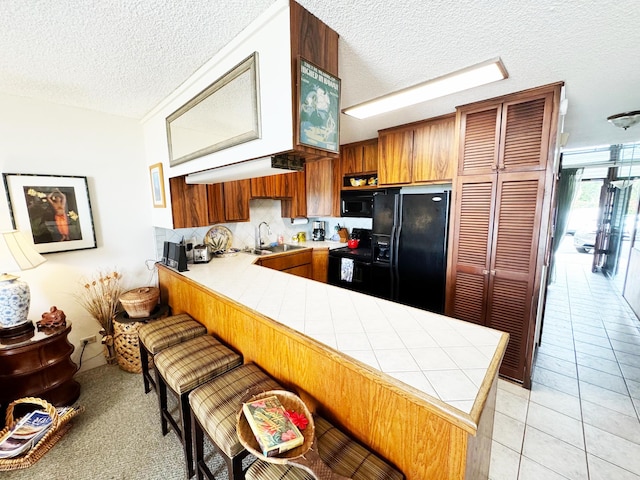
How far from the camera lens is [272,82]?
1.23 meters

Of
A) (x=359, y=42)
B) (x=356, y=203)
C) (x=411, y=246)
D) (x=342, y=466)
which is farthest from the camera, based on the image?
(x=356, y=203)

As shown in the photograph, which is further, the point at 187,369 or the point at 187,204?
the point at 187,204

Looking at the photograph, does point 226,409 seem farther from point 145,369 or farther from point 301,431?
point 145,369

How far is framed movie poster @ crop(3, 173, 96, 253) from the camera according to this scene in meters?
2.06

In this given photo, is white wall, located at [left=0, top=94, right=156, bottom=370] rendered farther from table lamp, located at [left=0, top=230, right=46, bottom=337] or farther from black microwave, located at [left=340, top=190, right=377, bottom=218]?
black microwave, located at [left=340, top=190, right=377, bottom=218]

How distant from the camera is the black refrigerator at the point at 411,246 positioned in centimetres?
262

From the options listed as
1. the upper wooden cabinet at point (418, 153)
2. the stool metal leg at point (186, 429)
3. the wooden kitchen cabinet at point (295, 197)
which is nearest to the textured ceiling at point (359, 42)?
the upper wooden cabinet at point (418, 153)

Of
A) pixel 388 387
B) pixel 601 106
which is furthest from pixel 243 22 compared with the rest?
pixel 601 106

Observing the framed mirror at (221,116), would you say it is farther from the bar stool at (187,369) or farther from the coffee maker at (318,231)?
the coffee maker at (318,231)

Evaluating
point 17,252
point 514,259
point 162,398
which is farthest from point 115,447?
point 514,259

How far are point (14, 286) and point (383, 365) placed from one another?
8.23ft

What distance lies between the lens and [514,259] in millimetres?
2166

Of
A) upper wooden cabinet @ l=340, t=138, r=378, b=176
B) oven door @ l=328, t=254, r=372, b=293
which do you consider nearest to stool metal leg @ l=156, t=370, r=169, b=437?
oven door @ l=328, t=254, r=372, b=293

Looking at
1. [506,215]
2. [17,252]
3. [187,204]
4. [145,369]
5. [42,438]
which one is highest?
[187,204]
